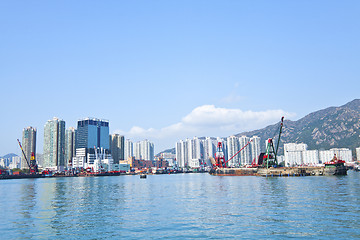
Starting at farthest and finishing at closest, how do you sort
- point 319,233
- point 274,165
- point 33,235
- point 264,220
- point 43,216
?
point 274,165 < point 43,216 < point 264,220 < point 33,235 < point 319,233

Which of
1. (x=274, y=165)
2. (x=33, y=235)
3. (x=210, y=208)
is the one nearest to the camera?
(x=33, y=235)

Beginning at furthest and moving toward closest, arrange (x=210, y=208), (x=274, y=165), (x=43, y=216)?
(x=274, y=165) < (x=210, y=208) < (x=43, y=216)

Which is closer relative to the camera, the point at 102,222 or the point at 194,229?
the point at 194,229

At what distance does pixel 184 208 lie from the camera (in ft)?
143

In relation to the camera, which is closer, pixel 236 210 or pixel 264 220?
pixel 264 220

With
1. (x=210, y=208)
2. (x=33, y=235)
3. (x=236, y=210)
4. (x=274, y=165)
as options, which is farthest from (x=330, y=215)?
(x=274, y=165)

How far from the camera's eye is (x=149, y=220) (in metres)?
34.6

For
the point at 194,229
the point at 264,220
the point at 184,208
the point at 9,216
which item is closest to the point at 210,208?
the point at 184,208

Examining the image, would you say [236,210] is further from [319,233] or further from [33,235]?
[33,235]

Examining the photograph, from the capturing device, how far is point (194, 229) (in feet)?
96.3

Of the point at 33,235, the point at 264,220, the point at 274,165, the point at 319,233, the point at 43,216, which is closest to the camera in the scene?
the point at 319,233

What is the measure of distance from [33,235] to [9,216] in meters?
14.8

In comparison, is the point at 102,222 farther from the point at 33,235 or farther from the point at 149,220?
the point at 33,235

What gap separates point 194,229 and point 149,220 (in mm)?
7323
